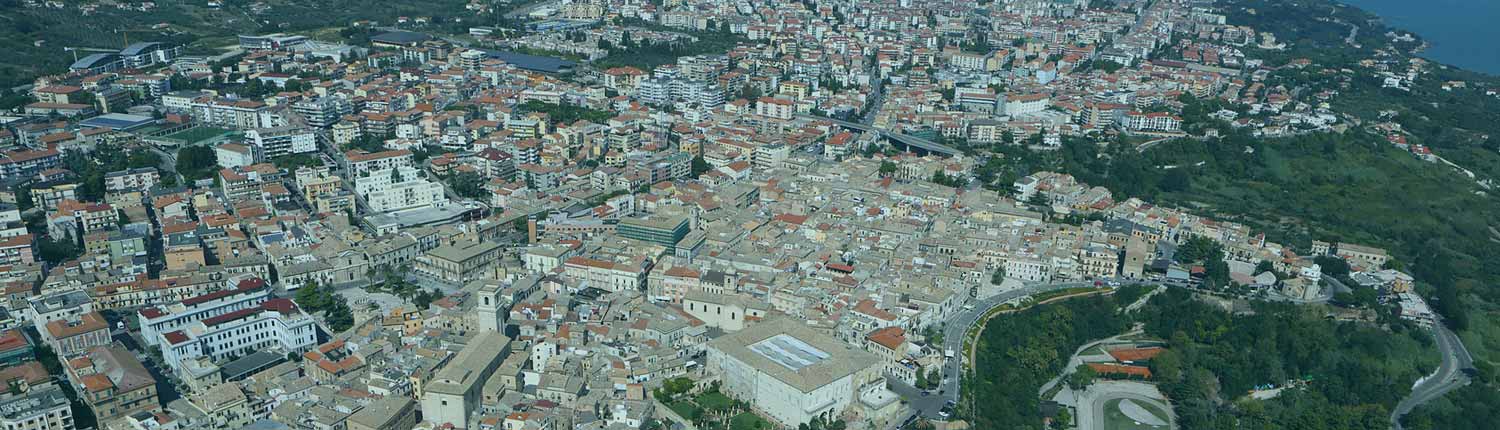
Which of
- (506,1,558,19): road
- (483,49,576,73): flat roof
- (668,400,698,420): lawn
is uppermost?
(506,1,558,19): road

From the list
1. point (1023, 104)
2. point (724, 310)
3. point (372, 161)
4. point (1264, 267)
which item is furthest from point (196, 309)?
point (1023, 104)

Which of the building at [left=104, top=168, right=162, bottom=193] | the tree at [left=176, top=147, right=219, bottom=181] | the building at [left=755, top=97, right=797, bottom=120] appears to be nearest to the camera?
the building at [left=104, top=168, right=162, bottom=193]

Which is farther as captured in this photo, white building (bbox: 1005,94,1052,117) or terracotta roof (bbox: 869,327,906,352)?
white building (bbox: 1005,94,1052,117)

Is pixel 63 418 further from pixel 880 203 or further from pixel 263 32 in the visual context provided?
pixel 263 32

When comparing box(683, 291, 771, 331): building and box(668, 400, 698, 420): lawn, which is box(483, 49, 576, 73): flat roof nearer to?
box(683, 291, 771, 331): building

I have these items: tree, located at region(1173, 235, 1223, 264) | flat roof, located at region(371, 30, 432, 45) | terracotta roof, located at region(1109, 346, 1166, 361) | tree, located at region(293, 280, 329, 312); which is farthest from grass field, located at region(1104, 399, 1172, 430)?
flat roof, located at region(371, 30, 432, 45)

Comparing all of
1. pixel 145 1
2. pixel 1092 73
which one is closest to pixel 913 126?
pixel 1092 73

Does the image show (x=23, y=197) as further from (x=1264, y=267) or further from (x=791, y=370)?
(x=1264, y=267)

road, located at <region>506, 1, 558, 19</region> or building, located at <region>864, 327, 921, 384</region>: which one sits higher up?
road, located at <region>506, 1, 558, 19</region>
